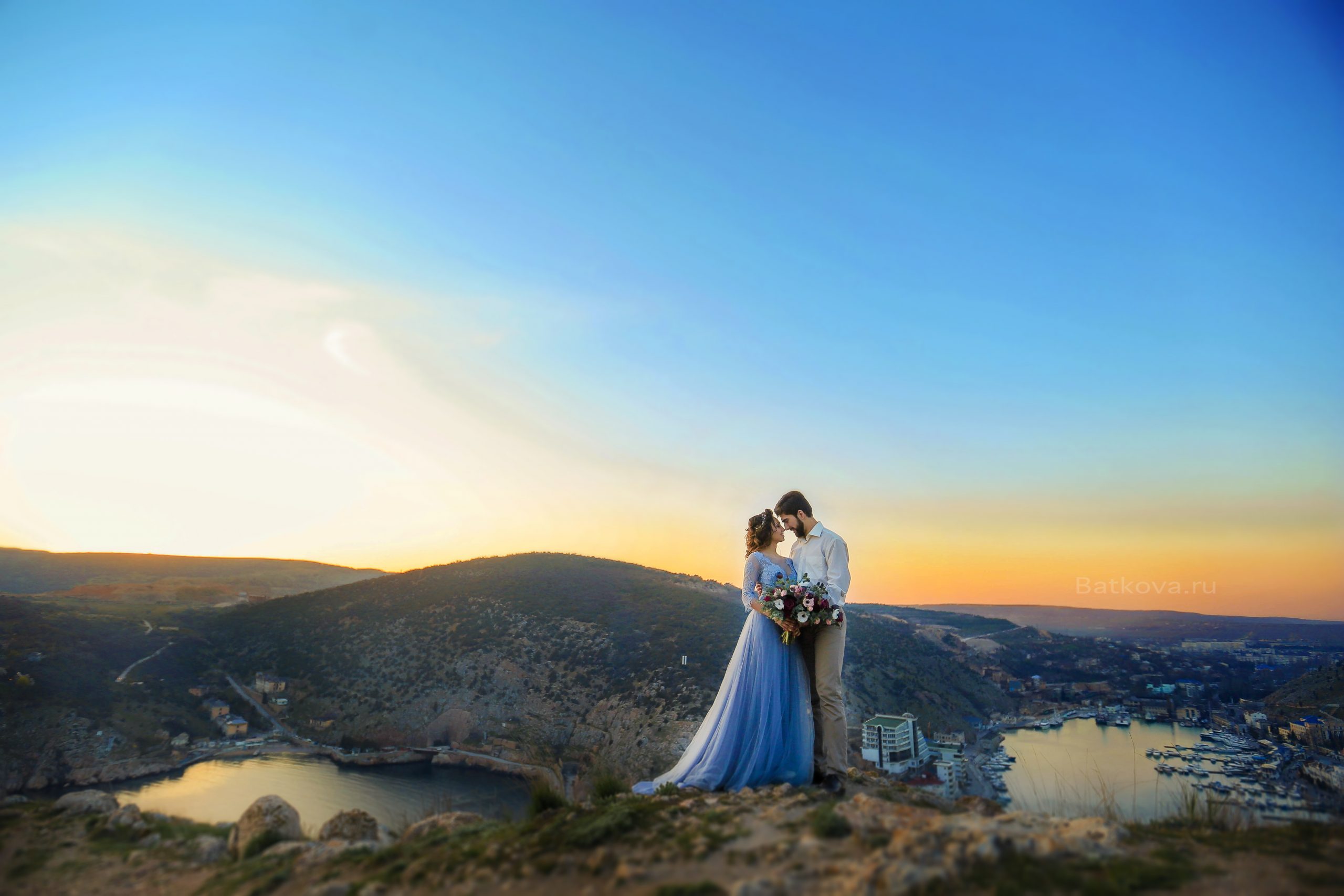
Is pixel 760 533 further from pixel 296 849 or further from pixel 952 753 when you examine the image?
pixel 952 753

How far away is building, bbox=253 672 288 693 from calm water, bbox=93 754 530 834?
7837 millimetres

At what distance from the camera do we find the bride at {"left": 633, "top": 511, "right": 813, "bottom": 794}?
640cm

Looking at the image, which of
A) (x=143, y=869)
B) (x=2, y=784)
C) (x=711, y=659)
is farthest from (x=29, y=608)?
(x=143, y=869)

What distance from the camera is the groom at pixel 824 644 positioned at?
21.0 feet

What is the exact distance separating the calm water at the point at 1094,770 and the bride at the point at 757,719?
2.34 meters

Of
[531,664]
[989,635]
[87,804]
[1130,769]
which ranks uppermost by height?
[87,804]

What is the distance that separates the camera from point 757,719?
6637 mm

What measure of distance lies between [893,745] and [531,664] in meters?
24.2

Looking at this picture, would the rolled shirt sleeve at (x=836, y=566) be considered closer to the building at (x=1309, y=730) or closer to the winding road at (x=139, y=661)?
the building at (x=1309, y=730)

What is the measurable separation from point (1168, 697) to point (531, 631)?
154ft

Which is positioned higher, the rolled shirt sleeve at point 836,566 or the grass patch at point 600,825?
the rolled shirt sleeve at point 836,566

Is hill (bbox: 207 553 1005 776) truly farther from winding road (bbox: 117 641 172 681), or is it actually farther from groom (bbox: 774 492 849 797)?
groom (bbox: 774 492 849 797)

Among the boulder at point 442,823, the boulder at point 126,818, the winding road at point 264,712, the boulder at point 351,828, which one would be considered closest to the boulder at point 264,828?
the boulder at point 351,828

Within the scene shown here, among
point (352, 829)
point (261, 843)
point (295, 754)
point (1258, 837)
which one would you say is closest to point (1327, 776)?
point (1258, 837)
